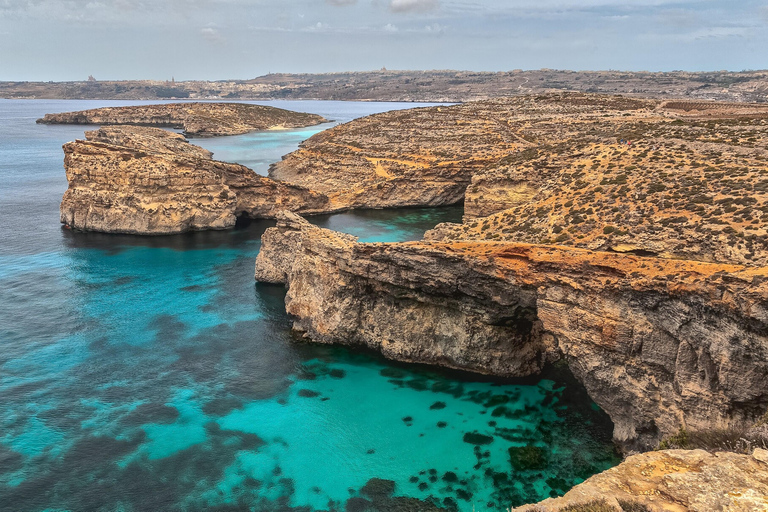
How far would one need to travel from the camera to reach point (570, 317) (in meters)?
24.9

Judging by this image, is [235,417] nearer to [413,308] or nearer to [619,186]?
[413,308]

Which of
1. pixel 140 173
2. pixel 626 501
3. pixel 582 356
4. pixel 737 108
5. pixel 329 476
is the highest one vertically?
pixel 737 108

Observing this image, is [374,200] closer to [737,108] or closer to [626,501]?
[737,108]

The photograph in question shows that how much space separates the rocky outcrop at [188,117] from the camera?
18052 cm

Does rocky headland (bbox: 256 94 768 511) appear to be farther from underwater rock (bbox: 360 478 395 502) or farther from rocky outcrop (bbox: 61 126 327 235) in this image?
rocky outcrop (bbox: 61 126 327 235)

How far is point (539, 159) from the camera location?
166ft

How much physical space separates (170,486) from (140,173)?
4745cm

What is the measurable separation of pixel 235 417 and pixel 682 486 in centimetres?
2282

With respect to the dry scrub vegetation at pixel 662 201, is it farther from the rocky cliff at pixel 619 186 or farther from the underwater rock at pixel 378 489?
the underwater rock at pixel 378 489

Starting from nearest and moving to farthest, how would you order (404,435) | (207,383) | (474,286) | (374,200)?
1. (404,435)
2. (474,286)
3. (207,383)
4. (374,200)

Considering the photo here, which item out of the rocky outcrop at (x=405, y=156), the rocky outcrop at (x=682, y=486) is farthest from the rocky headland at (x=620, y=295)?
the rocky outcrop at (x=405, y=156)

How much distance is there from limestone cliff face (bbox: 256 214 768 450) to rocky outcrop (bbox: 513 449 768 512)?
750 centimetres

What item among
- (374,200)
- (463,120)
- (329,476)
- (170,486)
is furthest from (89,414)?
(463,120)

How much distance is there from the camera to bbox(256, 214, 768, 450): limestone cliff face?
63.5 feet
